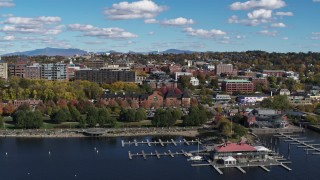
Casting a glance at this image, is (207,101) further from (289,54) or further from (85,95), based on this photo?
(289,54)

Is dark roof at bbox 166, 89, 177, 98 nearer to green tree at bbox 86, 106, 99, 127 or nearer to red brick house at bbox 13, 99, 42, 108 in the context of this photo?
red brick house at bbox 13, 99, 42, 108

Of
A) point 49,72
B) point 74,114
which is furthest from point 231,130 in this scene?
point 49,72

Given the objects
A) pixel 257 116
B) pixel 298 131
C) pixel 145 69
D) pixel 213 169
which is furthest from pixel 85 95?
pixel 145 69

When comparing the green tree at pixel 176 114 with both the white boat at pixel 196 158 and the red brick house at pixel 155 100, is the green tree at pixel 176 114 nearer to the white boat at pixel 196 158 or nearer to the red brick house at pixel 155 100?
the red brick house at pixel 155 100

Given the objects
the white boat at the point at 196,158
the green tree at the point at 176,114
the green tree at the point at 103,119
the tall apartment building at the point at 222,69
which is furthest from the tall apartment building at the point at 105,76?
the white boat at the point at 196,158

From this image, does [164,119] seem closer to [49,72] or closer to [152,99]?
[152,99]

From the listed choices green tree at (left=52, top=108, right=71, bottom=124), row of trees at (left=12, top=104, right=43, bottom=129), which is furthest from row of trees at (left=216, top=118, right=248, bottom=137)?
row of trees at (left=12, top=104, right=43, bottom=129)

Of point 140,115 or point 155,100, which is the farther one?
point 155,100
